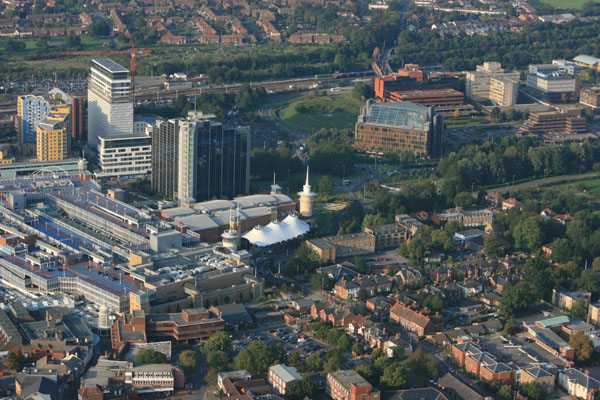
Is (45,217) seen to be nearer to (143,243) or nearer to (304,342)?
(143,243)

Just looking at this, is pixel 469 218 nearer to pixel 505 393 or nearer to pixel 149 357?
pixel 505 393

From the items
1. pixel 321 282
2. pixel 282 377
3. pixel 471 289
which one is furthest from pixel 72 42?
pixel 282 377

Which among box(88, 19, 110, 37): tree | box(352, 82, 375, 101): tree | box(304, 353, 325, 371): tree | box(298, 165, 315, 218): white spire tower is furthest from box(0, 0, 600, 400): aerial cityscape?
box(88, 19, 110, 37): tree

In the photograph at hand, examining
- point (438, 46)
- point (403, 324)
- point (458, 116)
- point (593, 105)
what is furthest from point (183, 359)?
point (438, 46)

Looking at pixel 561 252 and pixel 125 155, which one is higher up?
pixel 125 155

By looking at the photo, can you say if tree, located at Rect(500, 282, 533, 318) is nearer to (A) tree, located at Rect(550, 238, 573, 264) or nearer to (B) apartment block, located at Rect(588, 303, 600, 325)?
(B) apartment block, located at Rect(588, 303, 600, 325)

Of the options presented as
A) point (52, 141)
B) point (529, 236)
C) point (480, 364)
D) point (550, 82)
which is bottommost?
point (480, 364)
